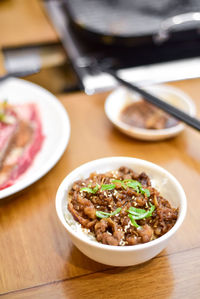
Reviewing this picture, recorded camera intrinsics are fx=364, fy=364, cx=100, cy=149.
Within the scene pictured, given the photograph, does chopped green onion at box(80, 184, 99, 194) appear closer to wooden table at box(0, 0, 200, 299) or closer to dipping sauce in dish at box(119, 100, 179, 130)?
wooden table at box(0, 0, 200, 299)

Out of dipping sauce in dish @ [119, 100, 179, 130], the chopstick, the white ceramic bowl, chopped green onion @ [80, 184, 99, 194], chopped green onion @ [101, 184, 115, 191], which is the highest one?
chopped green onion @ [80, 184, 99, 194]

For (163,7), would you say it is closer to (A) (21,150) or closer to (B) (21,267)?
(A) (21,150)

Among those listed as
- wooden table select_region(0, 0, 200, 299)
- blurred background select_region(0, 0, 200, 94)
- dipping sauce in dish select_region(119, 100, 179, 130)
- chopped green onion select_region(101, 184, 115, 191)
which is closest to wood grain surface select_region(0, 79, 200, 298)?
wooden table select_region(0, 0, 200, 299)

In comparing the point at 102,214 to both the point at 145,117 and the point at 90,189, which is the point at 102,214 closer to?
the point at 90,189

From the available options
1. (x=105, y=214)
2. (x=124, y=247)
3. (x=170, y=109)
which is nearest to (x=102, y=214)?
(x=105, y=214)

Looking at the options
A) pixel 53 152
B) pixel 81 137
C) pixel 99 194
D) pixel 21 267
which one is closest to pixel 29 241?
pixel 21 267

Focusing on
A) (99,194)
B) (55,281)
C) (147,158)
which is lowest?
(147,158)
